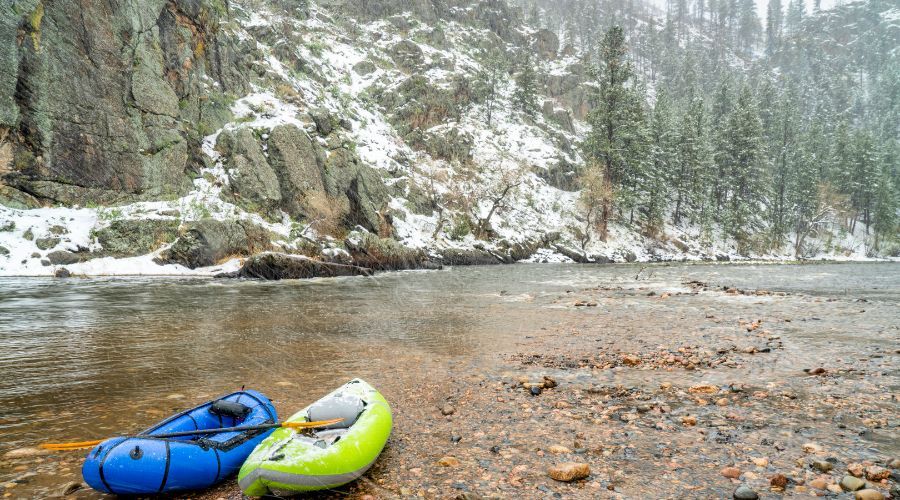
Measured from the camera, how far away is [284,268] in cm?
2306

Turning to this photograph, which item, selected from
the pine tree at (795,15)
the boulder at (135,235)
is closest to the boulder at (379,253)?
the boulder at (135,235)

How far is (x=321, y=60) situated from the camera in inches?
2008

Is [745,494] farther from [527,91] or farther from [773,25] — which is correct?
[773,25]

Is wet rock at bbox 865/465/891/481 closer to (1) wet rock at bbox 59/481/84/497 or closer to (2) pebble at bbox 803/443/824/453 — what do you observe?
(2) pebble at bbox 803/443/824/453

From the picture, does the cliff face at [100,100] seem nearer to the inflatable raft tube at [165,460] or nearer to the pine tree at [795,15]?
the inflatable raft tube at [165,460]

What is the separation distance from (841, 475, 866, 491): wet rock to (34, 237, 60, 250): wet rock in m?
27.9

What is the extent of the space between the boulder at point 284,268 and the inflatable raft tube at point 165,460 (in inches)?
760

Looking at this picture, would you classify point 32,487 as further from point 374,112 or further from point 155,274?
point 374,112

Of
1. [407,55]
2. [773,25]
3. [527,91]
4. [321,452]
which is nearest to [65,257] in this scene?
[321,452]

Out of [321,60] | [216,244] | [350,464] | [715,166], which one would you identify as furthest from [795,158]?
[350,464]

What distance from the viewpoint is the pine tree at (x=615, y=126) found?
4488 centimetres

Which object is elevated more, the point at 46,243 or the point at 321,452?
the point at 46,243

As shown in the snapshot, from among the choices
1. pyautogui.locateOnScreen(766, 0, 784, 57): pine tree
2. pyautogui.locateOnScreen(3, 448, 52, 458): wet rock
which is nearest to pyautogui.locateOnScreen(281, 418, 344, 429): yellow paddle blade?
pyautogui.locateOnScreen(3, 448, 52, 458): wet rock

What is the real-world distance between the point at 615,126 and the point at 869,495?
4850 cm
